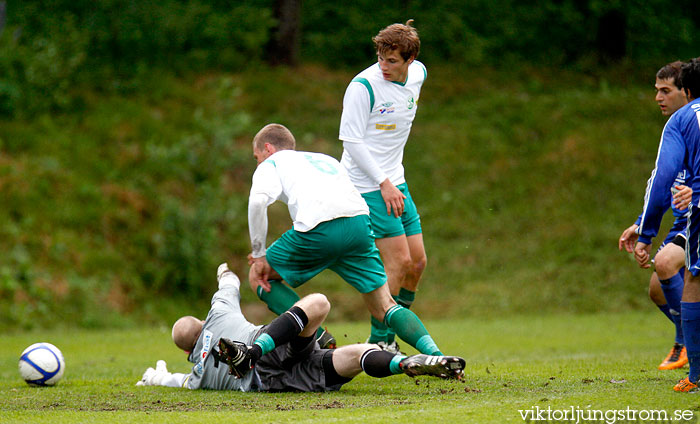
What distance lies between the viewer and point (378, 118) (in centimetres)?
683

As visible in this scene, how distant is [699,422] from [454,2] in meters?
19.7

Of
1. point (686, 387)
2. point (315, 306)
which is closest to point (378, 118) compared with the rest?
point (315, 306)

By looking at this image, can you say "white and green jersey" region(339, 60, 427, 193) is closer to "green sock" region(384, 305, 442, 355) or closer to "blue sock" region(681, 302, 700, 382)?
"green sock" region(384, 305, 442, 355)

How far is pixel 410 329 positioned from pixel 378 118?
1.90 meters

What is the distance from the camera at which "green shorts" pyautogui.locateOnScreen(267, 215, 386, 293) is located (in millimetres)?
5871

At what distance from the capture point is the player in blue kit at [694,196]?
5.23 meters

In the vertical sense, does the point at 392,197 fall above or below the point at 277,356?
above

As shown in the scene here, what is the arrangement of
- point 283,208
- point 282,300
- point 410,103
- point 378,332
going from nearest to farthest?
point 282,300 → point 410,103 → point 378,332 → point 283,208

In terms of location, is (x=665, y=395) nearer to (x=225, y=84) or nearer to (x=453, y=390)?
(x=453, y=390)

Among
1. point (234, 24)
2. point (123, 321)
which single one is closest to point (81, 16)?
point (234, 24)

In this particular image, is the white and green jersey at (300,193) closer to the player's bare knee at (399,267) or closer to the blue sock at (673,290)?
the player's bare knee at (399,267)

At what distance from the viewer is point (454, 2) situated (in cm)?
2256

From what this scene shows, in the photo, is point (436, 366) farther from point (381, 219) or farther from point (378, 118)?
point (378, 118)

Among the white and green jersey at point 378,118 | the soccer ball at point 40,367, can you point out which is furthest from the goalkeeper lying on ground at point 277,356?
the white and green jersey at point 378,118
